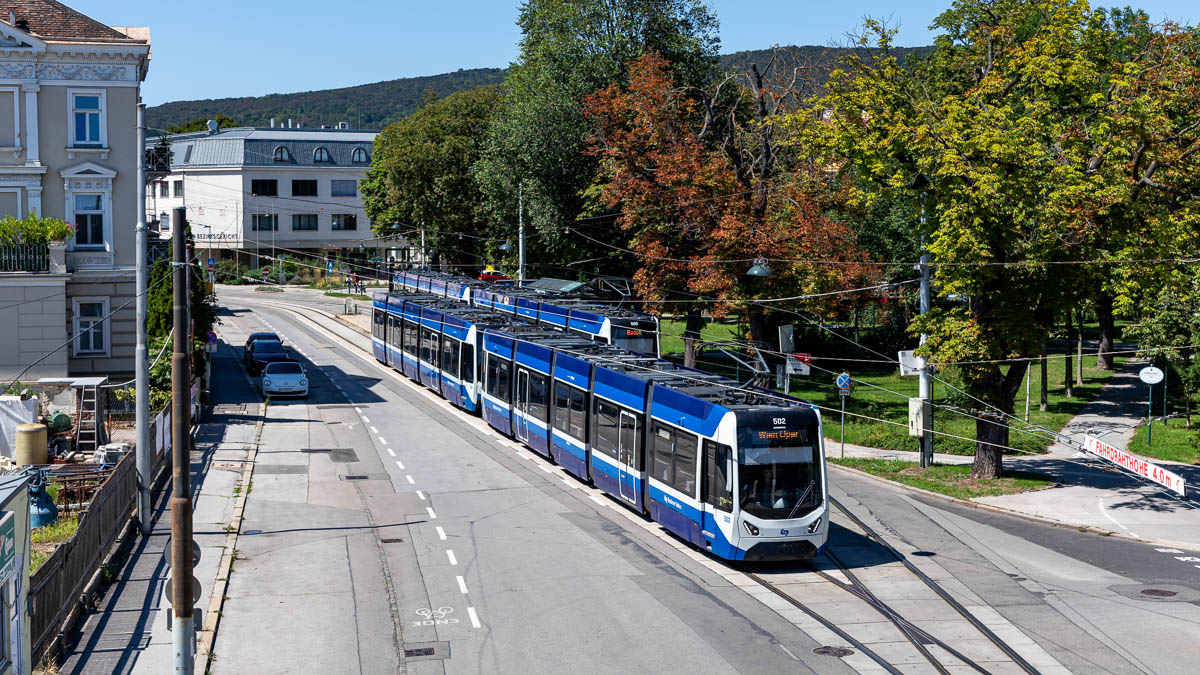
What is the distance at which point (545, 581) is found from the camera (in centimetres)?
2081

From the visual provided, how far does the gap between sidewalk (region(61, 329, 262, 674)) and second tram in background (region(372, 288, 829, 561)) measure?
327 inches

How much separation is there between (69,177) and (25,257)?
299 cm

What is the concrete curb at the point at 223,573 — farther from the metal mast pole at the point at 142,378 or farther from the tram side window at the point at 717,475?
the tram side window at the point at 717,475

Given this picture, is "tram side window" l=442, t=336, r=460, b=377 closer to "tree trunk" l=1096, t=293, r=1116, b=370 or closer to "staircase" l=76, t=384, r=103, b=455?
"staircase" l=76, t=384, r=103, b=455

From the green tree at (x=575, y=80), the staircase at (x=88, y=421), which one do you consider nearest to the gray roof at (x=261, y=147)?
the green tree at (x=575, y=80)

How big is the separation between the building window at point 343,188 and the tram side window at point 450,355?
2555 inches

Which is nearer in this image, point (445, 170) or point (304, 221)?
point (445, 170)

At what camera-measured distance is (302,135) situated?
105875 mm

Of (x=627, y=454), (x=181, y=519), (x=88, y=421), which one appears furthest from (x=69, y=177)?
(x=181, y=519)

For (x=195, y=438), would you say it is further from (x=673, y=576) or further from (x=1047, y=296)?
(x=1047, y=296)

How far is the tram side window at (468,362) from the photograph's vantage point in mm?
39344

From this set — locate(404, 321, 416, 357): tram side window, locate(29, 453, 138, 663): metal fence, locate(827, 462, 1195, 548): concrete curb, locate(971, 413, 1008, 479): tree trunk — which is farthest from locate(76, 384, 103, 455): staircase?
locate(971, 413, 1008, 479): tree trunk

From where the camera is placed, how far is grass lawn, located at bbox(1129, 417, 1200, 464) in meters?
36.2

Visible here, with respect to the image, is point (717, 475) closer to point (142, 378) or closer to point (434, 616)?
point (434, 616)
